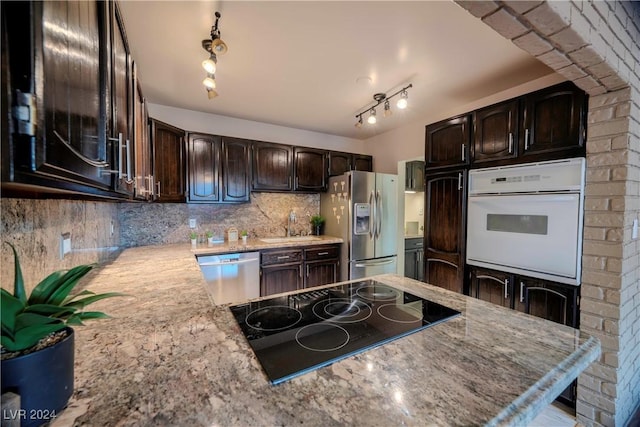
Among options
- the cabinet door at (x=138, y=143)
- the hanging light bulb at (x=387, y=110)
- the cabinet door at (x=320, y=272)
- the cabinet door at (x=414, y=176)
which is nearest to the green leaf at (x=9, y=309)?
the cabinet door at (x=138, y=143)

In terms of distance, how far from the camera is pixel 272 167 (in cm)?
336

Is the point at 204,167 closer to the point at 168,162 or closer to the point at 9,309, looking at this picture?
the point at 168,162

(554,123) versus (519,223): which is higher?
(554,123)

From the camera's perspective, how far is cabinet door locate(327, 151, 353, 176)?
373cm

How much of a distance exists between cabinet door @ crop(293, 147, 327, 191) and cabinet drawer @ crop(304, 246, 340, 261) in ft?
2.88

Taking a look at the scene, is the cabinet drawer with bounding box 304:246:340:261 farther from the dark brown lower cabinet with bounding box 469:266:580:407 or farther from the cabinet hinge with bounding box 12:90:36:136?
the cabinet hinge with bounding box 12:90:36:136

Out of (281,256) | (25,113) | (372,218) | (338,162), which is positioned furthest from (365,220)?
(25,113)

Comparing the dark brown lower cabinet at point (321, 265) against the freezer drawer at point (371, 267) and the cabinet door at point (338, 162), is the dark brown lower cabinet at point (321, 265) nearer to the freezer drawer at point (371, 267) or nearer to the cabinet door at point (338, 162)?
the freezer drawer at point (371, 267)

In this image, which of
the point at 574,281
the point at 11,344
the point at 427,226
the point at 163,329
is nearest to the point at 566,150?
the point at 574,281

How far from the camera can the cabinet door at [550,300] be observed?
1656mm

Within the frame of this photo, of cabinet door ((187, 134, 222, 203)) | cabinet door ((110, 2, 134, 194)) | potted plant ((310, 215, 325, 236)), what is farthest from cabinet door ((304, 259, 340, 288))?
cabinet door ((110, 2, 134, 194))

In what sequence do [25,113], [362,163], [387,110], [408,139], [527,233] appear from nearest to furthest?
1. [25,113]
2. [527,233]
3. [387,110]
4. [408,139]
5. [362,163]

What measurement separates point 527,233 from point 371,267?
1848mm

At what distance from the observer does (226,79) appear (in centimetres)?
231
